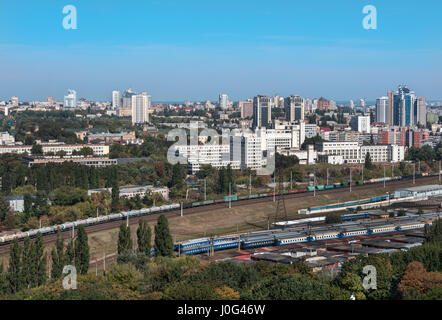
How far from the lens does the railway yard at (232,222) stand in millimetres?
13867

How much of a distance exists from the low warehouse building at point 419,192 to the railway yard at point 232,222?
975mm

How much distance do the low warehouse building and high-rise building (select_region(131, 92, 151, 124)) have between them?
3300cm

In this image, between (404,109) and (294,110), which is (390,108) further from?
(294,110)

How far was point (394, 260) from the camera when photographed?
10.2m

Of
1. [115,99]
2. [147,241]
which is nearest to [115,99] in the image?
Result: [115,99]

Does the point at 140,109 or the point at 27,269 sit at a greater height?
the point at 140,109

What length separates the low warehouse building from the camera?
2117cm

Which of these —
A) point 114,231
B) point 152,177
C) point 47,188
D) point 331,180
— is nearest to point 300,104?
point 331,180

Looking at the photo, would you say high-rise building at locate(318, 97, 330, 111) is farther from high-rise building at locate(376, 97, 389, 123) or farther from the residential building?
the residential building

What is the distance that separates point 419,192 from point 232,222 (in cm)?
748

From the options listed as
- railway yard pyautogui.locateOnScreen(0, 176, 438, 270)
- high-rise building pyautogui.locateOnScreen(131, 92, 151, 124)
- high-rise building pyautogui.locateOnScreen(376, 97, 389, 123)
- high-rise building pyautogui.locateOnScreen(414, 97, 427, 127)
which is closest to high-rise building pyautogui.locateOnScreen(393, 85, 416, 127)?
high-rise building pyautogui.locateOnScreen(414, 97, 427, 127)

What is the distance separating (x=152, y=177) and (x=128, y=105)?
1794 inches

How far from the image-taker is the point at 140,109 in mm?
52531
